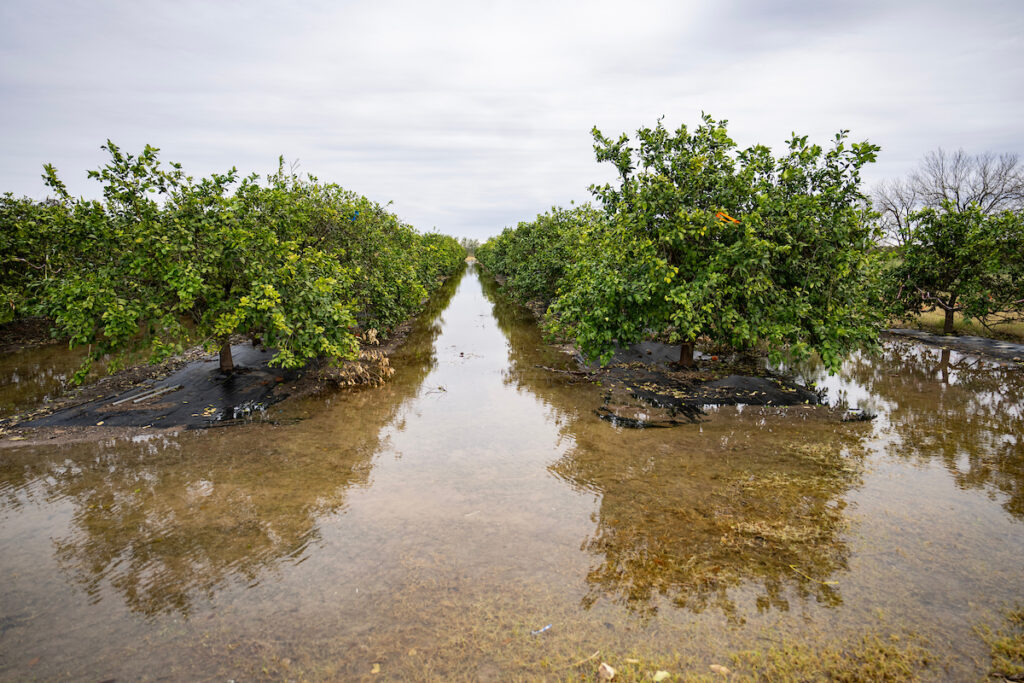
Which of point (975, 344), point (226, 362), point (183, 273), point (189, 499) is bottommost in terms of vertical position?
Answer: point (189, 499)

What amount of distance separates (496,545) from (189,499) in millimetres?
4463

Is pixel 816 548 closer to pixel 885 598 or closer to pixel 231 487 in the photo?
pixel 885 598

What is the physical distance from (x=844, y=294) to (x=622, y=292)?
502cm

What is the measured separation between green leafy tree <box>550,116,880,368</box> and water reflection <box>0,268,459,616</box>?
6.74 m

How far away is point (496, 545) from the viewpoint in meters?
5.65

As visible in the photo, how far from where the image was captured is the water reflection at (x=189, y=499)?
16.8 feet

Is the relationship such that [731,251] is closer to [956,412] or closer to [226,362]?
[956,412]

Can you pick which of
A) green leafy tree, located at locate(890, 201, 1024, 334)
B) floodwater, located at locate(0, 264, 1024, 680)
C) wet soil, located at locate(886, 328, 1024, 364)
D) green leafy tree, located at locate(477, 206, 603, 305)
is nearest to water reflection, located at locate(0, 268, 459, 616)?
floodwater, located at locate(0, 264, 1024, 680)

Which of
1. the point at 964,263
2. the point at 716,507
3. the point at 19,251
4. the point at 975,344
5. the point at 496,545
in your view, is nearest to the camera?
the point at 496,545

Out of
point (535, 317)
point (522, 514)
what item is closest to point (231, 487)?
point (522, 514)

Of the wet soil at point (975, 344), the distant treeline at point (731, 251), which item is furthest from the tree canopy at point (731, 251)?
the wet soil at point (975, 344)

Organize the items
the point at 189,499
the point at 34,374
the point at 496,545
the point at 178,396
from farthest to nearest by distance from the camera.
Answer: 1. the point at 34,374
2. the point at 178,396
3. the point at 189,499
4. the point at 496,545

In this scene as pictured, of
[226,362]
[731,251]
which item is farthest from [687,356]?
[226,362]

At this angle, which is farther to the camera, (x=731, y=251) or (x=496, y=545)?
(x=731, y=251)
